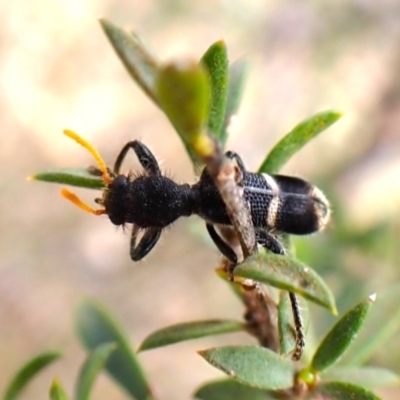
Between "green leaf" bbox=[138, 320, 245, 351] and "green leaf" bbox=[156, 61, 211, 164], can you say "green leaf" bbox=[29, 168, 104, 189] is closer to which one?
"green leaf" bbox=[138, 320, 245, 351]

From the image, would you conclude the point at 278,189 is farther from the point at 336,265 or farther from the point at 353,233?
the point at 353,233

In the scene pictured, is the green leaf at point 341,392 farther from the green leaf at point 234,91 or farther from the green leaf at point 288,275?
the green leaf at point 234,91

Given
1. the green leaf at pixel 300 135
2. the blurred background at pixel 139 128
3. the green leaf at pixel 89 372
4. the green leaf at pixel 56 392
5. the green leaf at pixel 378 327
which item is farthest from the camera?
the blurred background at pixel 139 128

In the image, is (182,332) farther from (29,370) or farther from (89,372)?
(29,370)

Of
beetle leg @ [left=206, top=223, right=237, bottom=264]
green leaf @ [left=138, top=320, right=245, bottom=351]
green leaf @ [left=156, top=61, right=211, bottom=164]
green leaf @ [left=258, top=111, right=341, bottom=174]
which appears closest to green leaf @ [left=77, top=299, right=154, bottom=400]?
green leaf @ [left=138, top=320, right=245, bottom=351]

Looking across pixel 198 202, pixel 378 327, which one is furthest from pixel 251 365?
pixel 378 327

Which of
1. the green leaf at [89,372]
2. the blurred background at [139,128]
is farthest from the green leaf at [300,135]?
the blurred background at [139,128]
